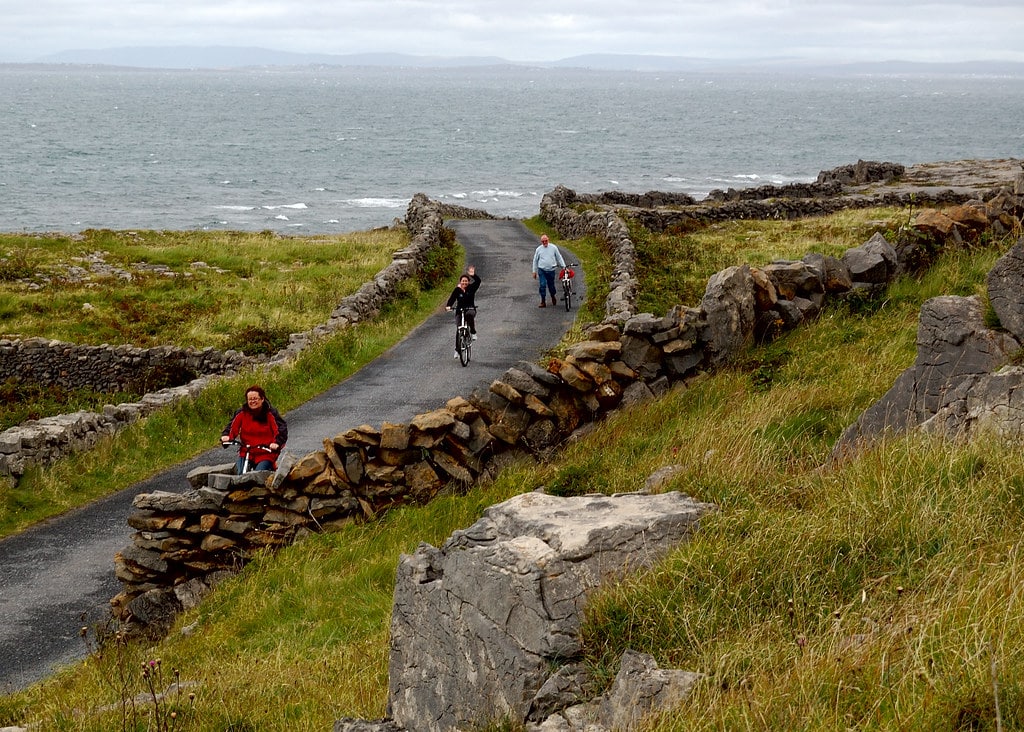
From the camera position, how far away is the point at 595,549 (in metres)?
6.70

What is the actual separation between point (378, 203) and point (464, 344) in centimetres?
7859

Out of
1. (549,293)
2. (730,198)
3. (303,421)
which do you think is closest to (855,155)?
(730,198)

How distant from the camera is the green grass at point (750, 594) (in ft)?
16.6

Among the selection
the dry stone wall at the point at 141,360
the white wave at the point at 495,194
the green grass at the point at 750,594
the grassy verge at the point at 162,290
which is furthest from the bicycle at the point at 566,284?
the white wave at the point at 495,194

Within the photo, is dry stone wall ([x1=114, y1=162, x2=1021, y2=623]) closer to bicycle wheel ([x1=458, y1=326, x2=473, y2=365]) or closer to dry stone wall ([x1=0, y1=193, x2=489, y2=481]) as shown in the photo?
bicycle wheel ([x1=458, y1=326, x2=473, y2=365])

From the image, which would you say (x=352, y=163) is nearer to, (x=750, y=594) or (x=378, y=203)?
(x=378, y=203)

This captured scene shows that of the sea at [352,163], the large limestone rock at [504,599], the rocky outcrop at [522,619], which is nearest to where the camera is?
the rocky outcrop at [522,619]

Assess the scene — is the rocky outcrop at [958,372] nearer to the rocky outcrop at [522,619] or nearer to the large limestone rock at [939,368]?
the large limestone rock at [939,368]

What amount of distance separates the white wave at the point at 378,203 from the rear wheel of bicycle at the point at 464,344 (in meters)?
74.5

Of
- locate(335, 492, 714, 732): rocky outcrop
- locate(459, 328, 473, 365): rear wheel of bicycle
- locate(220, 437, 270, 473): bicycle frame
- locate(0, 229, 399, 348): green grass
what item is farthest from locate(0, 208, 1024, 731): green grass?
locate(0, 229, 399, 348): green grass

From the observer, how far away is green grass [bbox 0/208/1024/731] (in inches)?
199

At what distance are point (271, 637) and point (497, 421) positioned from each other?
13.5 ft

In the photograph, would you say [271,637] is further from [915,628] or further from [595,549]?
[915,628]

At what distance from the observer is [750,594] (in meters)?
6.14
